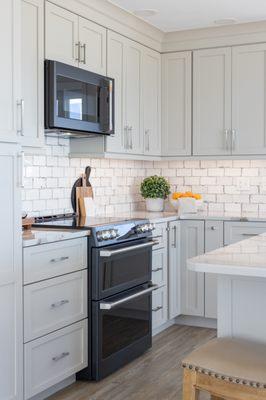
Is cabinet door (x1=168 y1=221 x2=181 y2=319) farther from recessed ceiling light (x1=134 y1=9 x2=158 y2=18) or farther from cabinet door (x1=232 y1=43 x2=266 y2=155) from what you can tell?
recessed ceiling light (x1=134 y1=9 x2=158 y2=18)

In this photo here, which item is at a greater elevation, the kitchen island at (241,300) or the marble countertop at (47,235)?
the marble countertop at (47,235)

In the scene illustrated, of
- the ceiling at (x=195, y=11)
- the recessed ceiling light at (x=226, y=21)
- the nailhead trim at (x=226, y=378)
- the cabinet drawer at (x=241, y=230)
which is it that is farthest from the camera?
the recessed ceiling light at (x=226, y=21)

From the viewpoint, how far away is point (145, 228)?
3.99 meters

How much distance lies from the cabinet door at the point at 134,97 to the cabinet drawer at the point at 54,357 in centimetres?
173

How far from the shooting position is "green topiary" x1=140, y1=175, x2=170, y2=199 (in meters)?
5.09

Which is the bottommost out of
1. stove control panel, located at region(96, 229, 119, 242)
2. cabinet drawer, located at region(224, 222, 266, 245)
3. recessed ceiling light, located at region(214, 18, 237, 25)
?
cabinet drawer, located at region(224, 222, 266, 245)

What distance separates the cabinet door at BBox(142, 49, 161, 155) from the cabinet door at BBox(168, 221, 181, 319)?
28.7 inches

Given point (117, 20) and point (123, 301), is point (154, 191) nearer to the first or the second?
Answer: point (117, 20)

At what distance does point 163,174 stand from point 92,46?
1.76 meters

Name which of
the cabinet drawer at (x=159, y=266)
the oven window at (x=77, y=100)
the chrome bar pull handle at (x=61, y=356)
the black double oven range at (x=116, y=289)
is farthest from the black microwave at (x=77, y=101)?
the chrome bar pull handle at (x=61, y=356)

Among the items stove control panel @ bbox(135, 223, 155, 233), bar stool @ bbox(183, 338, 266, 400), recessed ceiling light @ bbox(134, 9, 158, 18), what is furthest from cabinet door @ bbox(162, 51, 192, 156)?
bar stool @ bbox(183, 338, 266, 400)

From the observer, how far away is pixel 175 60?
5.12 meters

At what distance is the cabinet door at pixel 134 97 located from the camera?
4.59m

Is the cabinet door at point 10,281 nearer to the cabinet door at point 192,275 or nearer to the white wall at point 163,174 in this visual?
the white wall at point 163,174
